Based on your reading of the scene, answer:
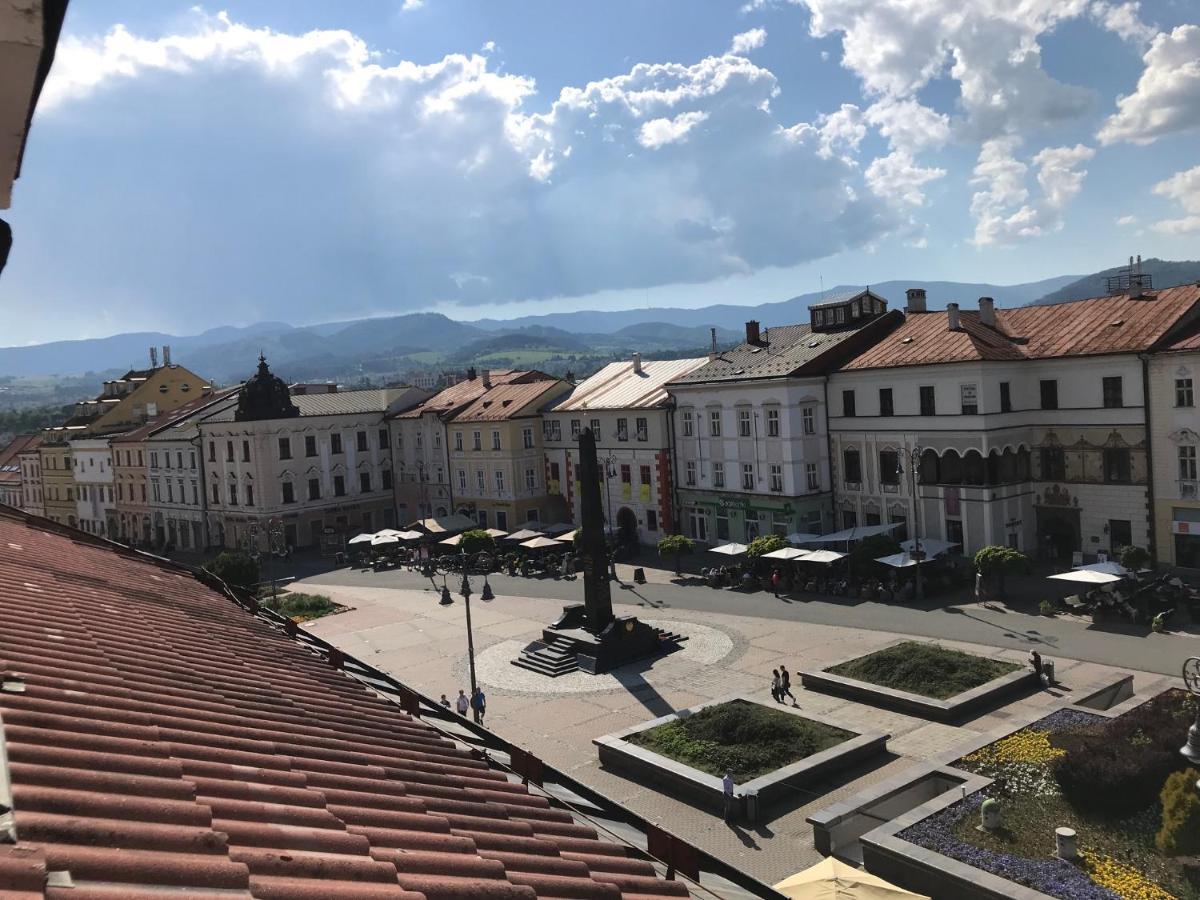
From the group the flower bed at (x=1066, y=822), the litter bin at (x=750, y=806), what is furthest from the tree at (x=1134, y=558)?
the litter bin at (x=750, y=806)

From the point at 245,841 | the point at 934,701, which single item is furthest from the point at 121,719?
the point at 934,701

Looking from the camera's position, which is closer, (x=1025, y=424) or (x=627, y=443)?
(x=1025, y=424)

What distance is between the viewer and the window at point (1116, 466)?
42688 millimetres

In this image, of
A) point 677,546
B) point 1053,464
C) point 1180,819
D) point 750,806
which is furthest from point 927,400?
point 1180,819

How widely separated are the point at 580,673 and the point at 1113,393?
27448mm

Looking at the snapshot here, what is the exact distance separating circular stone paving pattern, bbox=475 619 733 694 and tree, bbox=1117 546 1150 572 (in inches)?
Answer: 637

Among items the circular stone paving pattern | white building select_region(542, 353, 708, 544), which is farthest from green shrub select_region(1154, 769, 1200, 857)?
white building select_region(542, 353, 708, 544)

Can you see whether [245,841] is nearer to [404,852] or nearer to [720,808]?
[404,852]

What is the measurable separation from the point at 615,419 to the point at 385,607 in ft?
70.3

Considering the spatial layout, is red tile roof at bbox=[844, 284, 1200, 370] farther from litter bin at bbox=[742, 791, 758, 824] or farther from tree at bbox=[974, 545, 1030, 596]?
litter bin at bbox=[742, 791, 758, 824]

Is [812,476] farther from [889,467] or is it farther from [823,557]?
[823,557]

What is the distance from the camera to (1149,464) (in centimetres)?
4159

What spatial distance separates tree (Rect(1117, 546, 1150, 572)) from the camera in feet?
123

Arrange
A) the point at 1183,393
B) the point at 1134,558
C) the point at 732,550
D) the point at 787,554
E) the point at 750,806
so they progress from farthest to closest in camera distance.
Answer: the point at 732,550 → the point at 787,554 → the point at 1183,393 → the point at 1134,558 → the point at 750,806
